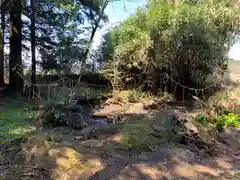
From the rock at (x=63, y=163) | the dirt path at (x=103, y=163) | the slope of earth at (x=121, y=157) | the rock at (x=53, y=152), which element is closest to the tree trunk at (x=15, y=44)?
the slope of earth at (x=121, y=157)

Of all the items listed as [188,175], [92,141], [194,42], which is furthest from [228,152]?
[194,42]

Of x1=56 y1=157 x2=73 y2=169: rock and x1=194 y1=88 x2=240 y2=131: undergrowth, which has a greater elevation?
x1=194 y1=88 x2=240 y2=131: undergrowth

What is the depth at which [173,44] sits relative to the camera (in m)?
8.94

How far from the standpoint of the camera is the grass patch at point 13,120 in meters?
5.35

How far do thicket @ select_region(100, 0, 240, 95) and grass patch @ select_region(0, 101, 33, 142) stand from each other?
347cm

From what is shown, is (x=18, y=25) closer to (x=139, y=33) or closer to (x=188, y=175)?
(x=139, y=33)

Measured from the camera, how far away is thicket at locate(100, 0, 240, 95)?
336 inches

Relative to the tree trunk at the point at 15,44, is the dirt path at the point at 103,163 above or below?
below

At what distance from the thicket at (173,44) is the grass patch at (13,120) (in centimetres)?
347

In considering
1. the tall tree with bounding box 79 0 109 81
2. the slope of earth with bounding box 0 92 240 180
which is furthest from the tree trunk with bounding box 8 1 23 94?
the slope of earth with bounding box 0 92 240 180

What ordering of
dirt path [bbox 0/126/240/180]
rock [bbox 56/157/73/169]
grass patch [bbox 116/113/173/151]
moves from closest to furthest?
dirt path [bbox 0/126/240/180], rock [bbox 56/157/73/169], grass patch [bbox 116/113/173/151]

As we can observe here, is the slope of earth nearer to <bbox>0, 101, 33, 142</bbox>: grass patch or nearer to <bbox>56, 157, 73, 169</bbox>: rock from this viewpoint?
<bbox>56, 157, 73, 169</bbox>: rock

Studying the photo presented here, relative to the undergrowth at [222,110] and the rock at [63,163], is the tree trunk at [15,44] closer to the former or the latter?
the undergrowth at [222,110]

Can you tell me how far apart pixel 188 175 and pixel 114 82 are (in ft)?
22.9
